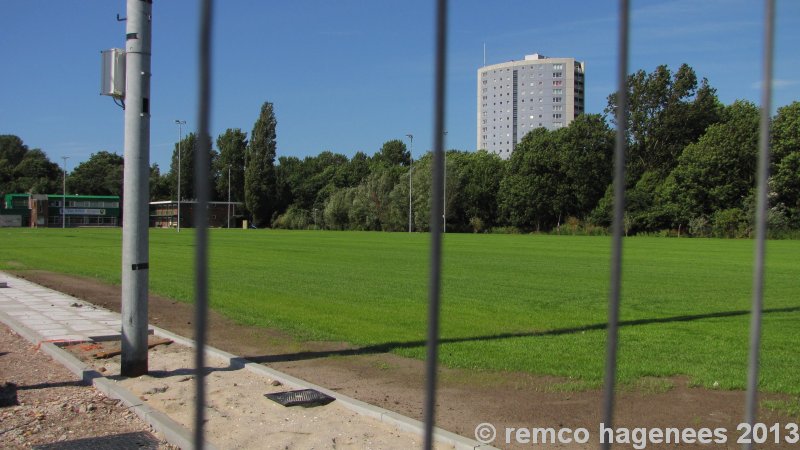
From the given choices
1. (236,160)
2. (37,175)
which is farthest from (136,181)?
(37,175)

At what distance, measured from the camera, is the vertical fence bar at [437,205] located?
1343 millimetres

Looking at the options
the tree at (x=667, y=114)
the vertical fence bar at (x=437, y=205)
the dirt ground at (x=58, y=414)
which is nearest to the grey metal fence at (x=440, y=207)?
the vertical fence bar at (x=437, y=205)

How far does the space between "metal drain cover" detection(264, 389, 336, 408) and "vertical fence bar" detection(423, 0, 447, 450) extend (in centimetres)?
413

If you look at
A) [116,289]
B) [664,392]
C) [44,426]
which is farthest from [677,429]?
[116,289]

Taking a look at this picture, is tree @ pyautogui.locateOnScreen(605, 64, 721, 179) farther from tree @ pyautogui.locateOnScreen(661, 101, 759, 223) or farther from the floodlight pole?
the floodlight pole

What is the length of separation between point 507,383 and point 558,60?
102451 mm

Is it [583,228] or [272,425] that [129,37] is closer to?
[272,425]

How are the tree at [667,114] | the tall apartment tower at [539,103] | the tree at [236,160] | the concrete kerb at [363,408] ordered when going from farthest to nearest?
the tall apartment tower at [539,103] → the tree at [236,160] → the tree at [667,114] → the concrete kerb at [363,408]

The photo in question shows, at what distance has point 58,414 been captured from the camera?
516cm

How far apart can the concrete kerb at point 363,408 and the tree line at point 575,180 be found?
34.7 meters

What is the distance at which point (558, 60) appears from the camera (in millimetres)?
101812

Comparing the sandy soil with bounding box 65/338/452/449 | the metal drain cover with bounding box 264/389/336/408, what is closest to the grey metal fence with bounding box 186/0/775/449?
the sandy soil with bounding box 65/338/452/449

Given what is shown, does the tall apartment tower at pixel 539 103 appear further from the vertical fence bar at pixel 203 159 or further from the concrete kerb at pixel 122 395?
the vertical fence bar at pixel 203 159

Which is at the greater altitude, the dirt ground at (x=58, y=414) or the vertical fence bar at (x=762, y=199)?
the vertical fence bar at (x=762, y=199)
